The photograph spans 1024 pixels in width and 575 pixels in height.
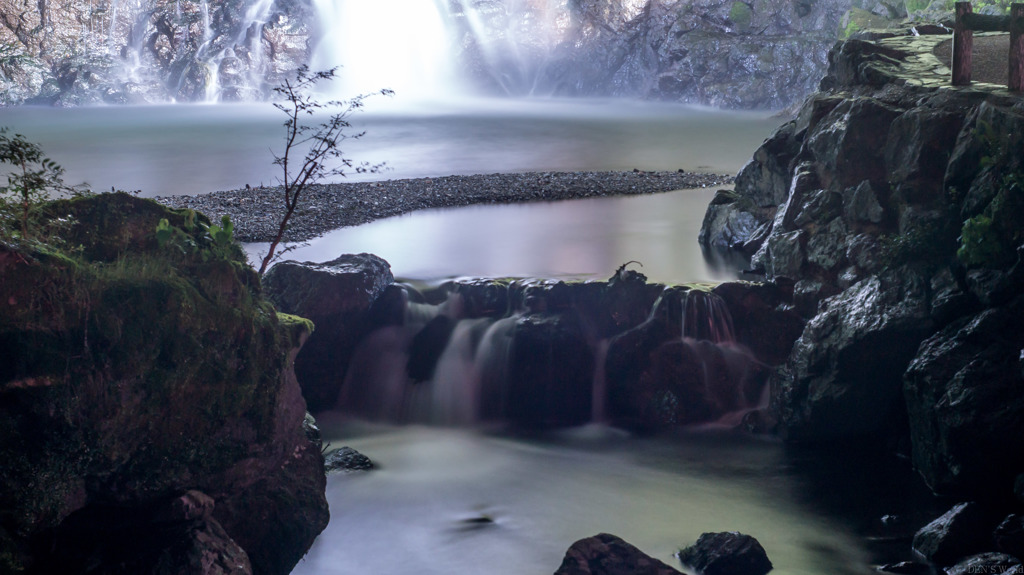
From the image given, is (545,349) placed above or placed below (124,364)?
below

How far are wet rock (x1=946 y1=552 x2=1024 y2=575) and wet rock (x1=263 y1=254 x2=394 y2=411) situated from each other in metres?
8.45

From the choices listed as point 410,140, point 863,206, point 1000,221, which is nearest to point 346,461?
point 863,206

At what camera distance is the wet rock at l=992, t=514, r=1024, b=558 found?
762 cm

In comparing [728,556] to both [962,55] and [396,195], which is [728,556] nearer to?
[962,55]

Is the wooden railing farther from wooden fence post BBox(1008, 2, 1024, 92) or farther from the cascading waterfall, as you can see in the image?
the cascading waterfall

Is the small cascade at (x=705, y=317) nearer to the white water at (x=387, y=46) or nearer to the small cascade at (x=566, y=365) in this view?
the small cascade at (x=566, y=365)

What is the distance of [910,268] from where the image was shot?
417 inches

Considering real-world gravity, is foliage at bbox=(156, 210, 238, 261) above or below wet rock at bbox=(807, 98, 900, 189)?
below

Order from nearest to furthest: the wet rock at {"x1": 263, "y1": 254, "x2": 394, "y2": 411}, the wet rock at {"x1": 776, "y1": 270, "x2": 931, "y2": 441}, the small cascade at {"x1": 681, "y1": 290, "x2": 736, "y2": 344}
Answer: the wet rock at {"x1": 776, "y1": 270, "x2": 931, "y2": 441}, the small cascade at {"x1": 681, "y1": 290, "x2": 736, "y2": 344}, the wet rock at {"x1": 263, "y1": 254, "x2": 394, "y2": 411}

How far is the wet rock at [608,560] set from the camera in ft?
Answer: 25.5

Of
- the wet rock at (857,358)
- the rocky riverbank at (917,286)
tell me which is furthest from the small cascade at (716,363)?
the wet rock at (857,358)

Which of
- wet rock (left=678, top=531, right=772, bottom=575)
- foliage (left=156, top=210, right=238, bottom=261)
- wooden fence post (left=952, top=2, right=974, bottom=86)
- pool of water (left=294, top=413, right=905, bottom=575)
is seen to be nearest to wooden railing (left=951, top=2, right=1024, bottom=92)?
wooden fence post (left=952, top=2, right=974, bottom=86)

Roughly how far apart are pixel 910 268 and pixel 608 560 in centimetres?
539

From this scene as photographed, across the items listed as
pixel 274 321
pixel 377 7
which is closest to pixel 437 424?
pixel 274 321
